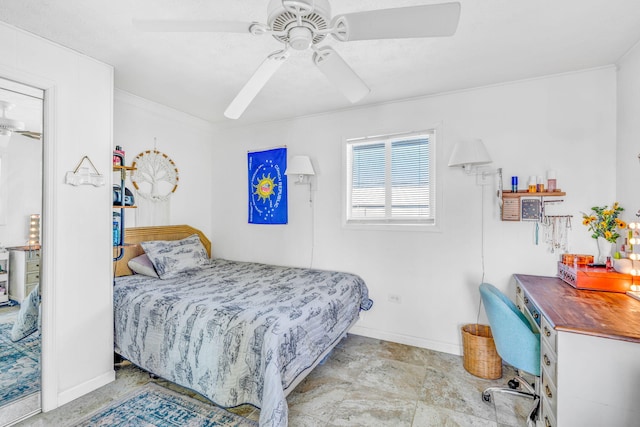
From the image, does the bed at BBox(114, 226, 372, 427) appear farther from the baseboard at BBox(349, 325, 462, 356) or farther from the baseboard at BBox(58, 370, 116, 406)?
the baseboard at BBox(349, 325, 462, 356)

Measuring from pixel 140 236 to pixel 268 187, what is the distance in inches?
60.4

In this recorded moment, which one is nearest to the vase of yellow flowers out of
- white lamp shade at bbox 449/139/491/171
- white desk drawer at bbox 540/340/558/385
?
white lamp shade at bbox 449/139/491/171

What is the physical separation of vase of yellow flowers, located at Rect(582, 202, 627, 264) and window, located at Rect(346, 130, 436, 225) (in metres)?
1.21

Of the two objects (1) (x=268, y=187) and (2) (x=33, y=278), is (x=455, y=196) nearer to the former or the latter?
(1) (x=268, y=187)

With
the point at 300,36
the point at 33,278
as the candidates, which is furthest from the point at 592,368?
the point at 33,278

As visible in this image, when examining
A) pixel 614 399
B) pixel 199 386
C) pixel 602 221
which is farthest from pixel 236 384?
pixel 602 221

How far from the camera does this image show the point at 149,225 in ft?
11.2

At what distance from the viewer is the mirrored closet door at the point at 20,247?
1940 mm

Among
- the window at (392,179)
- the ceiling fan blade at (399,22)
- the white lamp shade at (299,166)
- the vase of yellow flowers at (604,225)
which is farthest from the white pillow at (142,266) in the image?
the vase of yellow flowers at (604,225)

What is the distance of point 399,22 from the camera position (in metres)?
1.20

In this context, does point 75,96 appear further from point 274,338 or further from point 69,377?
point 274,338

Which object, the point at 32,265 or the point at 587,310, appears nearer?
the point at 587,310

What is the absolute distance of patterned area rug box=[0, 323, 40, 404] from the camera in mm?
1961

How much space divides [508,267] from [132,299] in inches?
128
